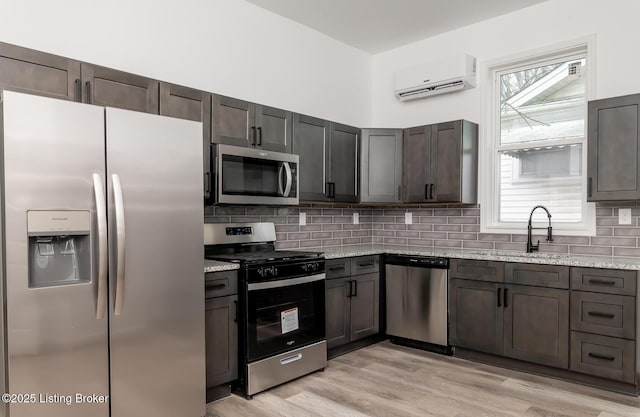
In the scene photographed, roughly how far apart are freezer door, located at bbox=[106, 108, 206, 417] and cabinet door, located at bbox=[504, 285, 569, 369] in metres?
2.38

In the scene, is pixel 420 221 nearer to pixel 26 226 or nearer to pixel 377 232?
pixel 377 232

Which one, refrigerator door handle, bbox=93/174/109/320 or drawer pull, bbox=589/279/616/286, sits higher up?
refrigerator door handle, bbox=93/174/109/320

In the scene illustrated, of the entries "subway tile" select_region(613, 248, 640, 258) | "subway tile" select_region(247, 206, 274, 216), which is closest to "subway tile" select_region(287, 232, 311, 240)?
"subway tile" select_region(247, 206, 274, 216)

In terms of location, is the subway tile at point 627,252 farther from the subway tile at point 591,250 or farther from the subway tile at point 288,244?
the subway tile at point 288,244

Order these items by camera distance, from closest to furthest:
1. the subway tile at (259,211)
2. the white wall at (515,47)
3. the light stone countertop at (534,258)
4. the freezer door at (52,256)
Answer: the freezer door at (52,256), the light stone countertop at (534,258), the white wall at (515,47), the subway tile at (259,211)

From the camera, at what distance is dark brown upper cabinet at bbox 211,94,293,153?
328cm

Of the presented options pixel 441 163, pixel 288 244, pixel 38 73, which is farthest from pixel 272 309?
pixel 441 163

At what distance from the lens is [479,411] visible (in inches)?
112

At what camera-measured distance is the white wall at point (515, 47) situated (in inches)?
140

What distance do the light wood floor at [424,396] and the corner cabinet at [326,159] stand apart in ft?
4.90

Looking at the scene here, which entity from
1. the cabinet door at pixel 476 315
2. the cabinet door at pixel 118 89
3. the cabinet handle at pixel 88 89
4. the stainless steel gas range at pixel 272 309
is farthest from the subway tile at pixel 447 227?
the cabinet handle at pixel 88 89

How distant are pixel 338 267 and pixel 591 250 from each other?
80.6 inches

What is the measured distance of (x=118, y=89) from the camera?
2.73 m

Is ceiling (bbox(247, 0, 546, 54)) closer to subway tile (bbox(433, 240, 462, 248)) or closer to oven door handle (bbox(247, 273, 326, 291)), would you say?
subway tile (bbox(433, 240, 462, 248))
